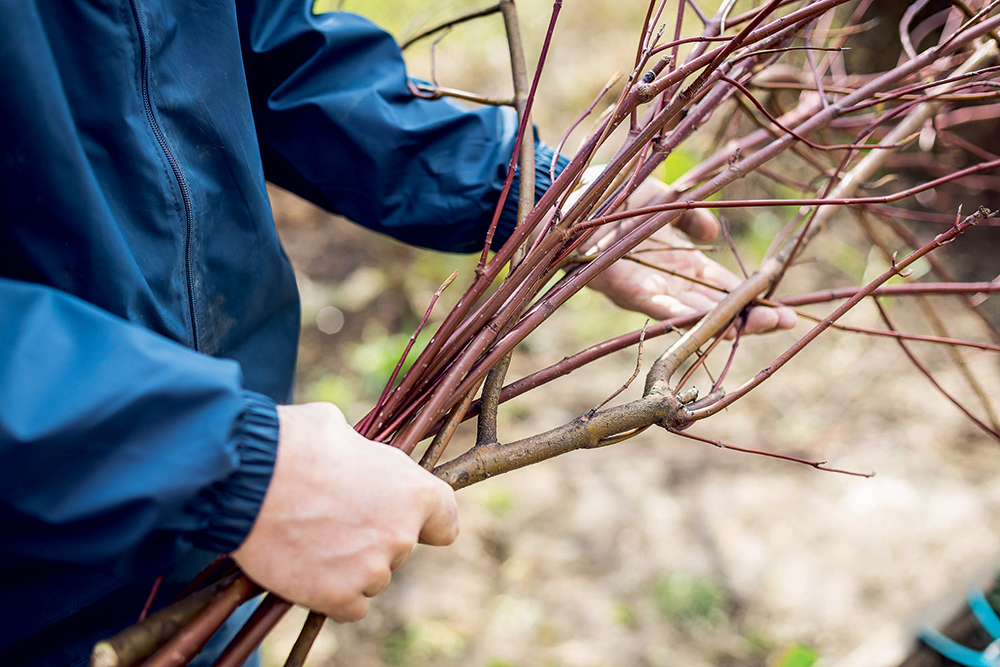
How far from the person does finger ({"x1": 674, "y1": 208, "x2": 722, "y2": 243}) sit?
0.23 meters

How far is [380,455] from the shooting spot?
0.58 m

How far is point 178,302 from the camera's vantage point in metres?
0.77

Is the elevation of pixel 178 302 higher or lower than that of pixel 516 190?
lower

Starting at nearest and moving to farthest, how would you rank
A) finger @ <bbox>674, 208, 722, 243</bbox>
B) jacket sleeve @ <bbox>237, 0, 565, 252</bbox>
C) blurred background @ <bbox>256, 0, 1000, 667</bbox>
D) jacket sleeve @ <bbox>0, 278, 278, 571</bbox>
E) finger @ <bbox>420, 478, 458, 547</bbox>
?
jacket sleeve @ <bbox>0, 278, 278, 571</bbox>
finger @ <bbox>420, 478, 458, 547</bbox>
jacket sleeve @ <bbox>237, 0, 565, 252</bbox>
finger @ <bbox>674, 208, 722, 243</bbox>
blurred background @ <bbox>256, 0, 1000, 667</bbox>

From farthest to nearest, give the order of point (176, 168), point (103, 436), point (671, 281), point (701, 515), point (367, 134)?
1. point (701, 515)
2. point (671, 281)
3. point (367, 134)
4. point (176, 168)
5. point (103, 436)

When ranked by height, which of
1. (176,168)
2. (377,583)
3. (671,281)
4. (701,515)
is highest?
(176,168)

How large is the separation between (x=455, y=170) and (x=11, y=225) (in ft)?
2.01

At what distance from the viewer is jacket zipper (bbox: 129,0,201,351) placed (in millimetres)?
664

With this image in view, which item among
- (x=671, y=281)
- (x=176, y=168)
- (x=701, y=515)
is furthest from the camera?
(x=701, y=515)

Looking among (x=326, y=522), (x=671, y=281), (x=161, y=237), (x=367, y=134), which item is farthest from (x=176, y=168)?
(x=671, y=281)

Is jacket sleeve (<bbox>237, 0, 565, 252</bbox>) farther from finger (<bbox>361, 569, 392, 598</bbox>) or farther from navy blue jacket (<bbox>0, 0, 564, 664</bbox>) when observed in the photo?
finger (<bbox>361, 569, 392, 598</bbox>)

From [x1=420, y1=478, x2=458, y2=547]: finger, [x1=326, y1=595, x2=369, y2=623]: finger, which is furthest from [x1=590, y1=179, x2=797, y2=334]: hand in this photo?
[x1=326, y1=595, x2=369, y2=623]: finger

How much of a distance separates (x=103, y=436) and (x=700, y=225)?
0.98m

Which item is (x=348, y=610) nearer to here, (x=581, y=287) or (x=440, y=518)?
(x=440, y=518)
